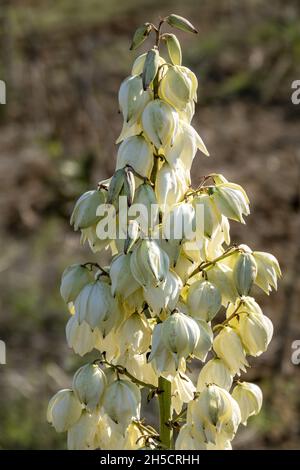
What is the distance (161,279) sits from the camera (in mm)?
1521

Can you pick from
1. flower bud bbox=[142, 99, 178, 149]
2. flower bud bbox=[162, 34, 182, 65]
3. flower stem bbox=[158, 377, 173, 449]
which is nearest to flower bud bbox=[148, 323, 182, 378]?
flower stem bbox=[158, 377, 173, 449]

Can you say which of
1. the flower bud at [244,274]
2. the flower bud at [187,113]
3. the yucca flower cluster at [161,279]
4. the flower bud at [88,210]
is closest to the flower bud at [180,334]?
the yucca flower cluster at [161,279]

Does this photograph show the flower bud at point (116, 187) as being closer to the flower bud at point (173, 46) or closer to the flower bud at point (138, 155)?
the flower bud at point (138, 155)

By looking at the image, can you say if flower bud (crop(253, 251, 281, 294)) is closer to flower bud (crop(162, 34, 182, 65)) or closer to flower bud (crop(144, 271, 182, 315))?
flower bud (crop(144, 271, 182, 315))

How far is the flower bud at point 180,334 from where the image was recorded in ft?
5.02

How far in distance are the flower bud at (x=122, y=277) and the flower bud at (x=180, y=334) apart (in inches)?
3.4

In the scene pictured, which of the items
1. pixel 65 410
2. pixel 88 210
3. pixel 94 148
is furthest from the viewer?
pixel 94 148

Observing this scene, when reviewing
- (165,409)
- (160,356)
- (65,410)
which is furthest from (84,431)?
(160,356)

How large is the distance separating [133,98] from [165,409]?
590 millimetres

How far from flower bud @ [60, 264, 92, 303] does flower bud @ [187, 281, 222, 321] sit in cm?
20

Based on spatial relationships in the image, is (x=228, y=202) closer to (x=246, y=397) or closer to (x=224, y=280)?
(x=224, y=280)
